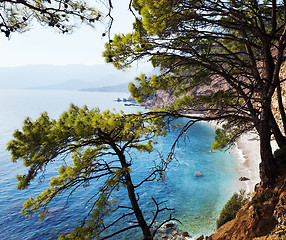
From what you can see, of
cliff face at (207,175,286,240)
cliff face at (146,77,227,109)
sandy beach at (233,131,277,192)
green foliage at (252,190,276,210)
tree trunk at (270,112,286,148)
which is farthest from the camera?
sandy beach at (233,131,277,192)

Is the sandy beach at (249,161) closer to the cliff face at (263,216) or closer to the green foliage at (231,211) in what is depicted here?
the green foliage at (231,211)

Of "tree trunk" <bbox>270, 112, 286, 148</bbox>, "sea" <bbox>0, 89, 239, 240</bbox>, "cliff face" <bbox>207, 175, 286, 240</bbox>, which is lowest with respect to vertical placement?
"sea" <bbox>0, 89, 239, 240</bbox>

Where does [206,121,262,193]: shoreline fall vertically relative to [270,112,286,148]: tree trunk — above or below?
below

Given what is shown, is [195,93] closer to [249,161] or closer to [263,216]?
[249,161]

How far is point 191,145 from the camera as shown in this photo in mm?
35188

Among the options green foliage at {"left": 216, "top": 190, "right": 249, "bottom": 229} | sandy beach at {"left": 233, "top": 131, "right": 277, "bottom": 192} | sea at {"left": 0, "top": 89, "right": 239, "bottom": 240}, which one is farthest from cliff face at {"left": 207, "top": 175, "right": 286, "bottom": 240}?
sandy beach at {"left": 233, "top": 131, "right": 277, "bottom": 192}

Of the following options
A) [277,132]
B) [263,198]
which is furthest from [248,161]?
[263,198]

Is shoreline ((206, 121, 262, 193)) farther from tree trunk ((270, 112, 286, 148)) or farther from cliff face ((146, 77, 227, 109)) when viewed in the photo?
tree trunk ((270, 112, 286, 148))

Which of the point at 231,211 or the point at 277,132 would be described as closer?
the point at 277,132

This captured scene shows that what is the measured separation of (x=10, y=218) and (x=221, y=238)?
18.9 meters

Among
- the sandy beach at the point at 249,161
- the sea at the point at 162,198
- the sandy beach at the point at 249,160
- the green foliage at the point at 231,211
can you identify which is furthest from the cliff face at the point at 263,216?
the sandy beach at the point at 249,160

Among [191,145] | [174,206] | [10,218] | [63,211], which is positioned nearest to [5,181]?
[10,218]

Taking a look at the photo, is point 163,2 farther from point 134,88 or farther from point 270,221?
point 270,221

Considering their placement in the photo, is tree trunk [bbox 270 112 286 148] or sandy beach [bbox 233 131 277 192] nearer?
tree trunk [bbox 270 112 286 148]
